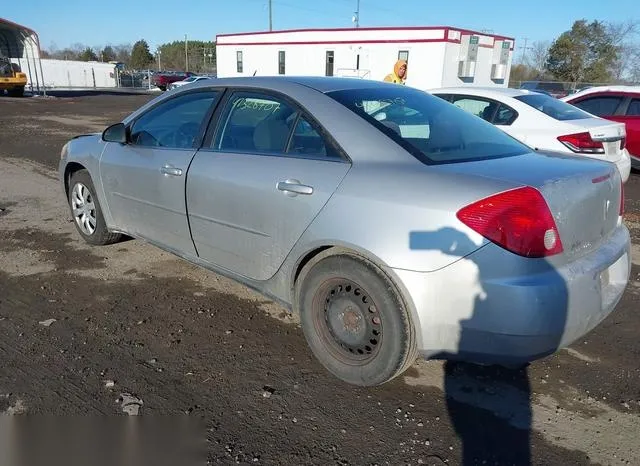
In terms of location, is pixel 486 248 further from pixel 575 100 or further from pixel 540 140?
pixel 575 100

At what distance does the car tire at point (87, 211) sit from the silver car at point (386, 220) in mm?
1088

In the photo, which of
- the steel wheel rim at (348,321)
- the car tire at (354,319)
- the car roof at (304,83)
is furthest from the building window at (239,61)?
the steel wheel rim at (348,321)

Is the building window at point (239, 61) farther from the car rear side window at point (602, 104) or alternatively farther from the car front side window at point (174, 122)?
the car front side window at point (174, 122)

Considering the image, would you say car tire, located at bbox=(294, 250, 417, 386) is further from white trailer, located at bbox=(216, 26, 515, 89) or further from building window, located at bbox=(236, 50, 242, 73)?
building window, located at bbox=(236, 50, 242, 73)

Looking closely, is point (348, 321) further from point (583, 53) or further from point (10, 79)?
point (583, 53)

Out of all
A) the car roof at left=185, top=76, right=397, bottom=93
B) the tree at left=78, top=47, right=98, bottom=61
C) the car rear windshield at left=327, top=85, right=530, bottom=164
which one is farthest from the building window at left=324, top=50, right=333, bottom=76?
the tree at left=78, top=47, right=98, bottom=61

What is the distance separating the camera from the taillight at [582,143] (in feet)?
22.0

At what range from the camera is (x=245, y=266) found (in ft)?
10.8

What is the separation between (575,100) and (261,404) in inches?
377

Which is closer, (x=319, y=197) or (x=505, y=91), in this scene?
(x=319, y=197)

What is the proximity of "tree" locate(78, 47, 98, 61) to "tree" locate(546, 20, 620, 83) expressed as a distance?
76.4 meters

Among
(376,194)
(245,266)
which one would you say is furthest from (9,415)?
(376,194)

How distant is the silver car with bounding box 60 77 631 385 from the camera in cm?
233

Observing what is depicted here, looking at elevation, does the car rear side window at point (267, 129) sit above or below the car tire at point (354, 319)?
above
